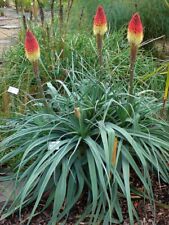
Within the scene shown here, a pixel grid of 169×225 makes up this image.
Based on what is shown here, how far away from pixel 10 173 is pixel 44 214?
0.44 metres

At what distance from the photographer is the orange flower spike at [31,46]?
2.28 m

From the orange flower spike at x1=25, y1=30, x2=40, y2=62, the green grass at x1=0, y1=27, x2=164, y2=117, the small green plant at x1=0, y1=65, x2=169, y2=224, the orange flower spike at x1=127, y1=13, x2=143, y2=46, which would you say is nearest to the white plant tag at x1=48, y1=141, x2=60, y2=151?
the small green plant at x1=0, y1=65, x2=169, y2=224

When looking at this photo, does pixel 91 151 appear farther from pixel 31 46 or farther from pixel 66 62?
pixel 66 62

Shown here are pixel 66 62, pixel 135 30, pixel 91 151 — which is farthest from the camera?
pixel 66 62

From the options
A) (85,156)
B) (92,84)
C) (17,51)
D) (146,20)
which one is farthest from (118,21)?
(85,156)

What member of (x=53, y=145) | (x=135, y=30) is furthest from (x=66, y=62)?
(x=135, y=30)

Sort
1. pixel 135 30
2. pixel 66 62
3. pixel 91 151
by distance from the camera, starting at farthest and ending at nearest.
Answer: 1. pixel 66 62
2. pixel 91 151
3. pixel 135 30

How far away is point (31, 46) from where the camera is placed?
231 centimetres

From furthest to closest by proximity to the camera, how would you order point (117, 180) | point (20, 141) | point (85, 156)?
point (20, 141), point (85, 156), point (117, 180)

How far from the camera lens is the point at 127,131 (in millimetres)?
2557

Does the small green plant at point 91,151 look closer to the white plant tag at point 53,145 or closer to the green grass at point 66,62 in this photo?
the white plant tag at point 53,145

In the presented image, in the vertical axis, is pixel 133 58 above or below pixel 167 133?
above

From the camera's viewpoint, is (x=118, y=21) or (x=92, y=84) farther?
(x=118, y=21)

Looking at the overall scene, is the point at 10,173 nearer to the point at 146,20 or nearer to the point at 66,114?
the point at 66,114
